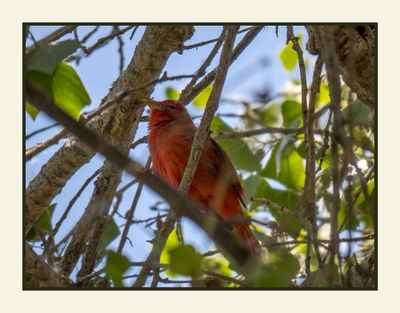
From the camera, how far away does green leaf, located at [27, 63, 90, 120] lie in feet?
7.63

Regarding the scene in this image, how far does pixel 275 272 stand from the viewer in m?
2.15

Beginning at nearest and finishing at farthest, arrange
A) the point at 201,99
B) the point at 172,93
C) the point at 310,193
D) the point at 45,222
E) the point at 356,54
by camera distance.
Result: 1. the point at 310,193
2. the point at 356,54
3. the point at 45,222
4. the point at 201,99
5. the point at 172,93

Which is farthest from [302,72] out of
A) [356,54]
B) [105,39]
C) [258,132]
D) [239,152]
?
[105,39]

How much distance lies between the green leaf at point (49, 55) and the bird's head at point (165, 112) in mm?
913

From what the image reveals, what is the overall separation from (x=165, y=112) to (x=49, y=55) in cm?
110

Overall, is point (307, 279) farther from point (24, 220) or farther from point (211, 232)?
point (24, 220)

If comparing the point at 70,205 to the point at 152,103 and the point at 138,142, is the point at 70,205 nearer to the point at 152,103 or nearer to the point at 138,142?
the point at 138,142

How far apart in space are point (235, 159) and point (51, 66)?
3.60 feet

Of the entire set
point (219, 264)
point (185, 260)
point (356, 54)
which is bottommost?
point (185, 260)

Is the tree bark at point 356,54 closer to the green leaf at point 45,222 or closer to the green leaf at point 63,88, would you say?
the green leaf at point 63,88

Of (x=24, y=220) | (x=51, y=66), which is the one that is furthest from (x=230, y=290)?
(x=51, y=66)

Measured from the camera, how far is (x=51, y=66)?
2297 mm

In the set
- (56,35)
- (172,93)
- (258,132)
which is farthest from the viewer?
(172,93)
